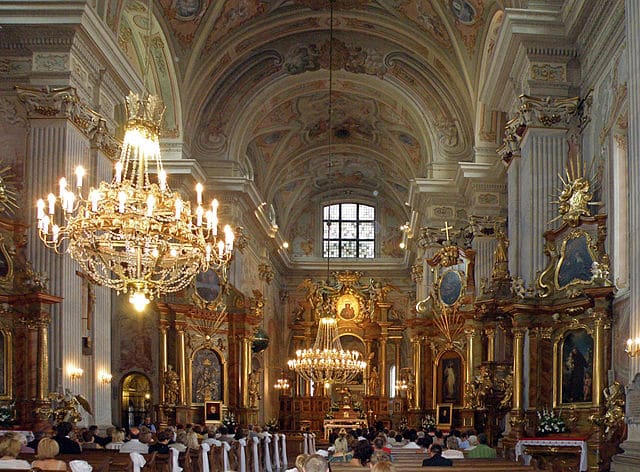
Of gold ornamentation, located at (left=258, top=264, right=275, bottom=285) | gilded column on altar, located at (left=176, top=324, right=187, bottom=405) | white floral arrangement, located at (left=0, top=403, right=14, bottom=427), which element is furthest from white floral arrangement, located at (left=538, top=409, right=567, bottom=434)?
gold ornamentation, located at (left=258, top=264, right=275, bottom=285)

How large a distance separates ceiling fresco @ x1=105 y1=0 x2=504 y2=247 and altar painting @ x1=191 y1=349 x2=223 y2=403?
516 cm

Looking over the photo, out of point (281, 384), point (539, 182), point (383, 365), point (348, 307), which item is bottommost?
point (281, 384)

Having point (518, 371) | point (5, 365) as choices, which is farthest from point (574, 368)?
point (5, 365)

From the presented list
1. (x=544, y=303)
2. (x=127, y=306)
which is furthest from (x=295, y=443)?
(x=544, y=303)

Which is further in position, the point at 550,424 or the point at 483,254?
the point at 483,254

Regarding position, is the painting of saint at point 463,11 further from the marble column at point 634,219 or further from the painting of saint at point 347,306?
the painting of saint at point 347,306

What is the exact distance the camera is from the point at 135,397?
21953 mm

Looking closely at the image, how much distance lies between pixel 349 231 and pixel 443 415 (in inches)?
652

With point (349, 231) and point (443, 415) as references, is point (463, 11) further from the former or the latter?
point (349, 231)

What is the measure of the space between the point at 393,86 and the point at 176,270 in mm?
15194

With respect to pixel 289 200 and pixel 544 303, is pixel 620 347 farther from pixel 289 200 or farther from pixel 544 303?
pixel 289 200

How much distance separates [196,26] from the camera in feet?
72.6

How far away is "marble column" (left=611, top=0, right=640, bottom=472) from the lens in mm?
10336

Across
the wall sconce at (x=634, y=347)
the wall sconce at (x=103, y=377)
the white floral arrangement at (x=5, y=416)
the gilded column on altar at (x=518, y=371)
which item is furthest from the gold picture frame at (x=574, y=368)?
the white floral arrangement at (x=5, y=416)
